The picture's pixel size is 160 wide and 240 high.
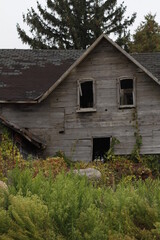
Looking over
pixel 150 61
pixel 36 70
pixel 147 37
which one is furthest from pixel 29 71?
pixel 147 37

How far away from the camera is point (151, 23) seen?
1829 inches

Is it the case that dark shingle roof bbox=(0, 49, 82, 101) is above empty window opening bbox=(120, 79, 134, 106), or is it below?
above

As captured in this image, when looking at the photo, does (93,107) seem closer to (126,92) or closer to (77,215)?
(126,92)

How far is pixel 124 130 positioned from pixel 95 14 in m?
22.9

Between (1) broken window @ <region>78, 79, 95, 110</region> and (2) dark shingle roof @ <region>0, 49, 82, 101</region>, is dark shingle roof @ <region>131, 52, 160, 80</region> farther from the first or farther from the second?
(1) broken window @ <region>78, 79, 95, 110</region>

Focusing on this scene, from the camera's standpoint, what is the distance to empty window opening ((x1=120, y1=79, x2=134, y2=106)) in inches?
979

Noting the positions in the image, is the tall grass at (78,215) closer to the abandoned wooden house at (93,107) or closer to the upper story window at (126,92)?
the abandoned wooden house at (93,107)

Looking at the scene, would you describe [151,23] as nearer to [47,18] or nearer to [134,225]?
[47,18]

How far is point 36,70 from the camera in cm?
2767

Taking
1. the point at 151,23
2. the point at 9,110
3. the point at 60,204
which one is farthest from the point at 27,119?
the point at 151,23

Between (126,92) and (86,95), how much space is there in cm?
201

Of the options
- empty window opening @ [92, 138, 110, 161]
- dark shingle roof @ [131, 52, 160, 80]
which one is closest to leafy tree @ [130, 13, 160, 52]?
dark shingle roof @ [131, 52, 160, 80]

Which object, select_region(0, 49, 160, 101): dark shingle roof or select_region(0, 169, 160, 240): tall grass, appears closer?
select_region(0, 169, 160, 240): tall grass

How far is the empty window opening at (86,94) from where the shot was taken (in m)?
25.2
